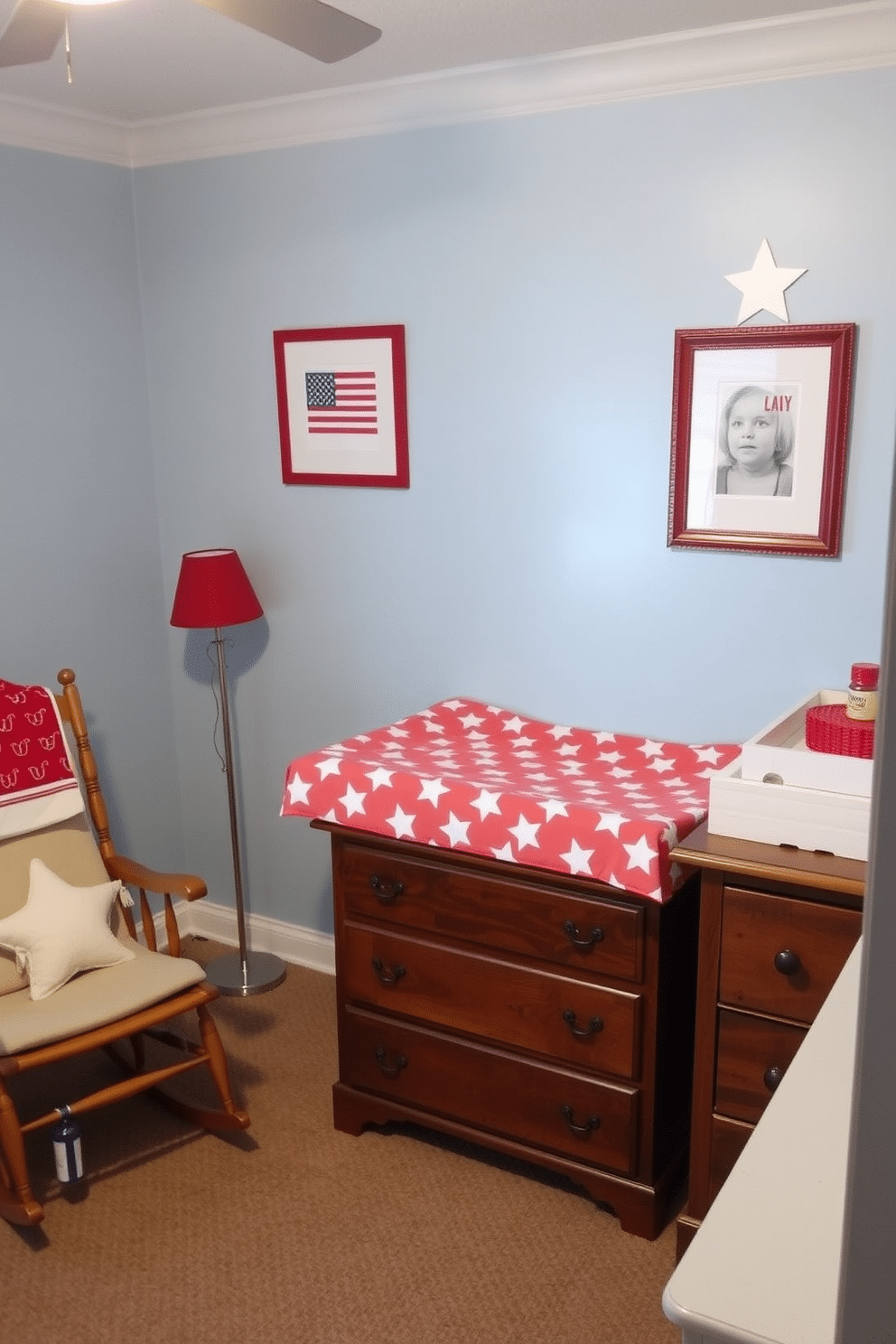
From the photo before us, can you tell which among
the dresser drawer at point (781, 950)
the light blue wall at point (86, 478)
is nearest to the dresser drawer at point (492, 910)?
the dresser drawer at point (781, 950)

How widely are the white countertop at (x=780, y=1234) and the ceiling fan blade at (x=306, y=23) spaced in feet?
5.24

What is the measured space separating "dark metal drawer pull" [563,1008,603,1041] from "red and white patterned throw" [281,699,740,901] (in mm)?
335

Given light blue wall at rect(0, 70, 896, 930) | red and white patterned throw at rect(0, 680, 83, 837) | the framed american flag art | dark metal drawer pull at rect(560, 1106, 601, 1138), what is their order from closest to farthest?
dark metal drawer pull at rect(560, 1106, 601, 1138)
light blue wall at rect(0, 70, 896, 930)
red and white patterned throw at rect(0, 680, 83, 837)
the framed american flag art

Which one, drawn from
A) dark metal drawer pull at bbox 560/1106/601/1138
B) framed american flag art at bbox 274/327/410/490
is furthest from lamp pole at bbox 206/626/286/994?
dark metal drawer pull at bbox 560/1106/601/1138

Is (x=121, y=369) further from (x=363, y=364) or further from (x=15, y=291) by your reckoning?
(x=363, y=364)

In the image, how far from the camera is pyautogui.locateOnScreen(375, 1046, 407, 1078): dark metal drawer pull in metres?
2.89

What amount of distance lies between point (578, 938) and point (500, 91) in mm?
2023

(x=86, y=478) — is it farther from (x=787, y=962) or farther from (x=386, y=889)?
(x=787, y=962)

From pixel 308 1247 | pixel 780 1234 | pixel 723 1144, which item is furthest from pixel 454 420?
pixel 780 1234

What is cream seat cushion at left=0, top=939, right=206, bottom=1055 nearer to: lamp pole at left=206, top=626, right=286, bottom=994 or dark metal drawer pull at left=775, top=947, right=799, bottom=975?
lamp pole at left=206, top=626, right=286, bottom=994

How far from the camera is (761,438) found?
281 cm

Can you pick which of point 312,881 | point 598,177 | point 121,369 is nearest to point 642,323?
point 598,177

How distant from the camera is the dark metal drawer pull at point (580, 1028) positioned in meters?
2.58

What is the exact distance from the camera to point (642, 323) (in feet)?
9.56
